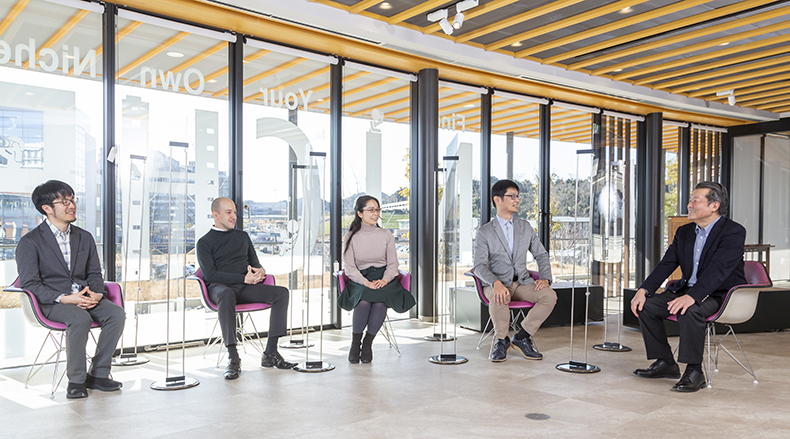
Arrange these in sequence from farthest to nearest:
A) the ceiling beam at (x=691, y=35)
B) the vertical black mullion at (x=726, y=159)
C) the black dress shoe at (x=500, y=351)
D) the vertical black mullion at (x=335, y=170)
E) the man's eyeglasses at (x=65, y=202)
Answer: the vertical black mullion at (x=726, y=159) < the vertical black mullion at (x=335, y=170) < the ceiling beam at (x=691, y=35) < the black dress shoe at (x=500, y=351) < the man's eyeglasses at (x=65, y=202)

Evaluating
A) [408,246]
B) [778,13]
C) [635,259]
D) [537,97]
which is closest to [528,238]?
[408,246]

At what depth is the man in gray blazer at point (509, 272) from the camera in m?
5.05

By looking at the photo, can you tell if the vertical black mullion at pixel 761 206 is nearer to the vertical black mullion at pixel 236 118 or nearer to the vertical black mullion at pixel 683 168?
the vertical black mullion at pixel 683 168

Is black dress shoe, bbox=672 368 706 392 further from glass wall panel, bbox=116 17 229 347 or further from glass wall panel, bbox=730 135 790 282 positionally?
glass wall panel, bbox=730 135 790 282

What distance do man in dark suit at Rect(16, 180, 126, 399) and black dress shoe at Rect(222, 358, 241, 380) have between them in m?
0.70

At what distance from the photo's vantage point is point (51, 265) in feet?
13.0

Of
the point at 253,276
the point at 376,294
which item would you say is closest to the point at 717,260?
the point at 376,294

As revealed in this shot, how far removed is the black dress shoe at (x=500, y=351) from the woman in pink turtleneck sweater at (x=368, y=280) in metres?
0.79

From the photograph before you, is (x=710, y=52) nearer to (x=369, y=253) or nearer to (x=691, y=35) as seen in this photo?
(x=691, y=35)

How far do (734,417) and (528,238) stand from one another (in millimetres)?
2257

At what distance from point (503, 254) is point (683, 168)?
21.0ft

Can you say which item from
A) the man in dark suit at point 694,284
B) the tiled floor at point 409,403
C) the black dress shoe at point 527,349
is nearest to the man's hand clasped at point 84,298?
Answer: the tiled floor at point 409,403

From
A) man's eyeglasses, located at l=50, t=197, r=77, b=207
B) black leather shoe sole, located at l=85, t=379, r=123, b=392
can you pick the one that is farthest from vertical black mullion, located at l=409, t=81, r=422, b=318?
man's eyeglasses, located at l=50, t=197, r=77, b=207

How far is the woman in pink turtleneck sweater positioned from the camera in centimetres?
485
